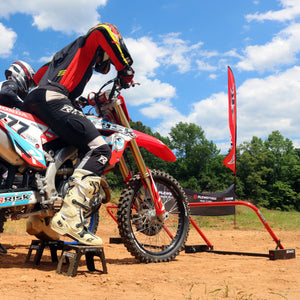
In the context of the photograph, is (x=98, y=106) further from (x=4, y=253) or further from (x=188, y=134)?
(x=188, y=134)

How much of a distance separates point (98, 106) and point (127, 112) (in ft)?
1.22

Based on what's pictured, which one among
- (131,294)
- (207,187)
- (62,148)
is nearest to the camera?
(131,294)

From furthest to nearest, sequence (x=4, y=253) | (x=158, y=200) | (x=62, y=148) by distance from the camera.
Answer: (x=4, y=253)
(x=158, y=200)
(x=62, y=148)

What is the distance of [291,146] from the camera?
192ft

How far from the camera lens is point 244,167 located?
181 feet

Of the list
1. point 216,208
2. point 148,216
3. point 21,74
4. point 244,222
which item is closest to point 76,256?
point 148,216

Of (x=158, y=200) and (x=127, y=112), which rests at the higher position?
(x=127, y=112)

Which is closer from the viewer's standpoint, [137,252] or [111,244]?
[137,252]

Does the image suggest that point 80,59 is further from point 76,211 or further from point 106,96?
point 76,211

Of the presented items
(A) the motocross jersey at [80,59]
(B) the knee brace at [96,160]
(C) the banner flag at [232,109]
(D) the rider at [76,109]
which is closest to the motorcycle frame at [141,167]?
(D) the rider at [76,109]

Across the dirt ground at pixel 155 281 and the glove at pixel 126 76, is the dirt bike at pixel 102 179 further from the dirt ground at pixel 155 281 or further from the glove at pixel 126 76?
the dirt ground at pixel 155 281

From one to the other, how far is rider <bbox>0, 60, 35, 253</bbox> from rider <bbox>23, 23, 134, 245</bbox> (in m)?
1.92

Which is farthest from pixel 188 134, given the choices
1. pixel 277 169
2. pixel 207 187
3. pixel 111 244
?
pixel 111 244

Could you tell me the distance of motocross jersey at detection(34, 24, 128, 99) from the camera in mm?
3574
